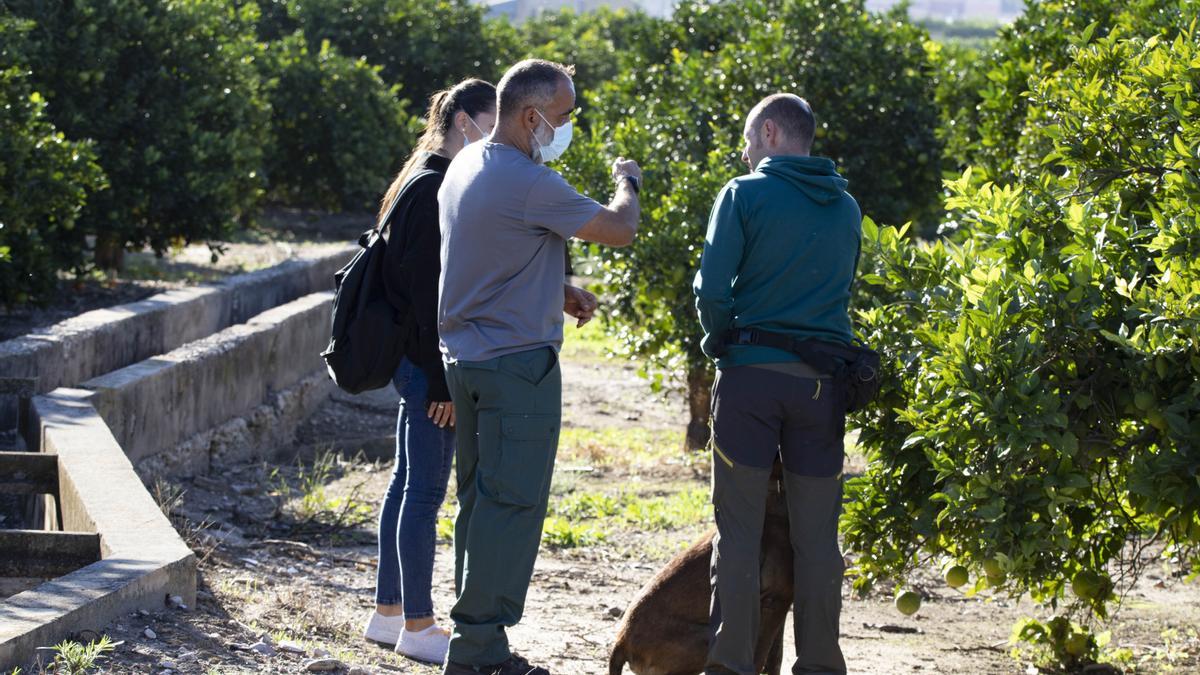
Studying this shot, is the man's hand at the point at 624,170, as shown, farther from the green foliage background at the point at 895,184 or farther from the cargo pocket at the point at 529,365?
the green foliage background at the point at 895,184

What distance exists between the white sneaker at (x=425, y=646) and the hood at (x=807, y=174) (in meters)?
1.96

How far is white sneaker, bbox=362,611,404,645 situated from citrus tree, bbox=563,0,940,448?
4.02 meters

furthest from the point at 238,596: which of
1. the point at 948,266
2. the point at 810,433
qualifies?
the point at 948,266

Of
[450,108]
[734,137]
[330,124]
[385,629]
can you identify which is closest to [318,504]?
[385,629]

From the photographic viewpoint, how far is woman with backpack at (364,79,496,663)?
4.64 metres

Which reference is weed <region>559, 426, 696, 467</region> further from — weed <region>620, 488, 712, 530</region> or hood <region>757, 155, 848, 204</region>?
hood <region>757, 155, 848, 204</region>

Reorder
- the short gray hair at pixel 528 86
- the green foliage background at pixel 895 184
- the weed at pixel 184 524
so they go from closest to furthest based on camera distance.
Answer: the green foliage background at pixel 895 184, the short gray hair at pixel 528 86, the weed at pixel 184 524

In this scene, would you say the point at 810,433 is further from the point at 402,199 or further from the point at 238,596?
the point at 238,596

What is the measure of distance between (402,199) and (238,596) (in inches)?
63.9

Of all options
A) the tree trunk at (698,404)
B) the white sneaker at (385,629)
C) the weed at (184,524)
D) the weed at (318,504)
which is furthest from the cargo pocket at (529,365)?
the tree trunk at (698,404)

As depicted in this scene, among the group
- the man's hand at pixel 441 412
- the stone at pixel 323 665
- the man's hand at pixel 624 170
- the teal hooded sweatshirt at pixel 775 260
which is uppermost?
the man's hand at pixel 624 170

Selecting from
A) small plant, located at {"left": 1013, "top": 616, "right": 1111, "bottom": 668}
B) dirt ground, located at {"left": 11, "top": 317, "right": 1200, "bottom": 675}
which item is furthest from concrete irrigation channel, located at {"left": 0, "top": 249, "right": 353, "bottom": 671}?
small plant, located at {"left": 1013, "top": 616, "right": 1111, "bottom": 668}

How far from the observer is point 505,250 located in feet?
13.4

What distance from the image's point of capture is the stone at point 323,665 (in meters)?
4.35
